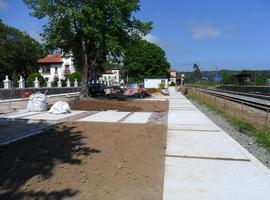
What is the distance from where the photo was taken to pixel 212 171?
6578 millimetres

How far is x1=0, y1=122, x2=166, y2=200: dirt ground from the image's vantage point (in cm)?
519

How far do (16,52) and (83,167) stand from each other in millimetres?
69609

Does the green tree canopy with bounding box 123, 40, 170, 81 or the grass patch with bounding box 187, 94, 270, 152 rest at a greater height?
the green tree canopy with bounding box 123, 40, 170, 81

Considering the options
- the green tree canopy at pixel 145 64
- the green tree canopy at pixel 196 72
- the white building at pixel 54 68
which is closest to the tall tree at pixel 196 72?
the green tree canopy at pixel 196 72

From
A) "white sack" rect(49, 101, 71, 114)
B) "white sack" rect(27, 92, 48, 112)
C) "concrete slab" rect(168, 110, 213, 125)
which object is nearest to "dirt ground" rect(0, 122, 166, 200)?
"concrete slab" rect(168, 110, 213, 125)

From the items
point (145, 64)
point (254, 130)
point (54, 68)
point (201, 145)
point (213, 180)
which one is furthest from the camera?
point (145, 64)

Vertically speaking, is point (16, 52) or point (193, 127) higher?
point (16, 52)

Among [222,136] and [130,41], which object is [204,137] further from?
[130,41]

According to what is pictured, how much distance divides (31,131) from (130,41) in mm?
21063

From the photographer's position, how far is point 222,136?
10.7 metres

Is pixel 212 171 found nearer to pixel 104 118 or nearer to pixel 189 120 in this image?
pixel 189 120

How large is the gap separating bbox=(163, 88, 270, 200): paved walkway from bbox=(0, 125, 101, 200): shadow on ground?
175 cm

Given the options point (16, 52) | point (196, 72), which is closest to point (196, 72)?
point (196, 72)

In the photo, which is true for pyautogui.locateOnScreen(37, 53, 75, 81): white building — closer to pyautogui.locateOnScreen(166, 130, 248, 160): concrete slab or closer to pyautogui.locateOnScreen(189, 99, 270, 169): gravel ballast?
pyautogui.locateOnScreen(189, 99, 270, 169): gravel ballast
